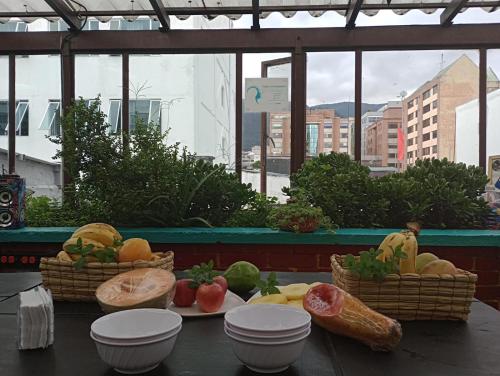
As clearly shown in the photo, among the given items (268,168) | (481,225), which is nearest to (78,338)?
(481,225)

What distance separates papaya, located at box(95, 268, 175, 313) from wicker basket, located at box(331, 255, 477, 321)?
539 millimetres

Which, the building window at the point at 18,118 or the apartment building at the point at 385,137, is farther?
the building window at the point at 18,118

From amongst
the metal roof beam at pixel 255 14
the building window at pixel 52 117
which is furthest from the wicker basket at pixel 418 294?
the building window at pixel 52 117

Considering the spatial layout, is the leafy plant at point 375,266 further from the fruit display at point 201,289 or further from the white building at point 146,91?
the white building at point 146,91

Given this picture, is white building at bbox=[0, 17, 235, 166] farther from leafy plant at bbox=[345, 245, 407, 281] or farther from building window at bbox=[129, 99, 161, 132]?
leafy plant at bbox=[345, 245, 407, 281]

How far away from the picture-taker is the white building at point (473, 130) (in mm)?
4762

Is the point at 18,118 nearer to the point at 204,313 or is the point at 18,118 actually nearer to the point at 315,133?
the point at 315,133

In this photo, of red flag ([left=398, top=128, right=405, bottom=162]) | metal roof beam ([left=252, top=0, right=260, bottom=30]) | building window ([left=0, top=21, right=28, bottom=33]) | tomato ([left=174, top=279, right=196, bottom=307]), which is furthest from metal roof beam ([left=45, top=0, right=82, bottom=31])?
tomato ([left=174, top=279, right=196, bottom=307])

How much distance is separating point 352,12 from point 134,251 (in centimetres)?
366

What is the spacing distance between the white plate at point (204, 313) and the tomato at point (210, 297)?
0.7 inches

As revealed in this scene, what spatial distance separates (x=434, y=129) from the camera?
4.95 m

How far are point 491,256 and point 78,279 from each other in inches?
111

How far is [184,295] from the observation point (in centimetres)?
146

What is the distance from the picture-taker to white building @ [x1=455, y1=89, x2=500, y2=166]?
4.76 metres
